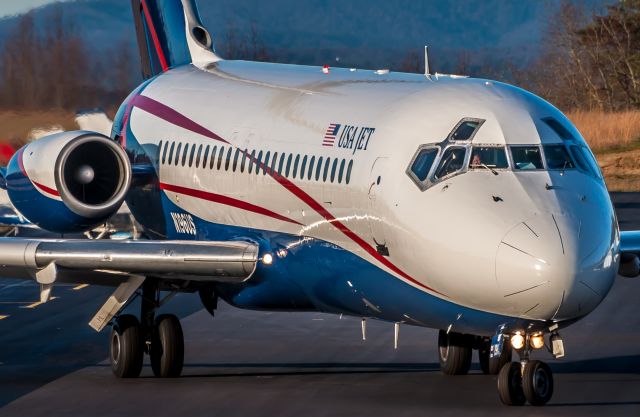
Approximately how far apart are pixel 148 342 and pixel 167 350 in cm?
36

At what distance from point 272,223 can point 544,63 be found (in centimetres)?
7290

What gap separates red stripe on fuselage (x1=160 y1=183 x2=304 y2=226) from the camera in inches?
814

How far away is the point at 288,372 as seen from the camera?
2216cm

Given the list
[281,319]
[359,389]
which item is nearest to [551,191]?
[359,389]

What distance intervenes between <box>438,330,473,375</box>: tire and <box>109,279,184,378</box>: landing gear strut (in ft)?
11.3

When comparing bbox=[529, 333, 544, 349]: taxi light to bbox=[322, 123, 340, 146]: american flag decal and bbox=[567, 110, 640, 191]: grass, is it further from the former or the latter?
bbox=[567, 110, 640, 191]: grass

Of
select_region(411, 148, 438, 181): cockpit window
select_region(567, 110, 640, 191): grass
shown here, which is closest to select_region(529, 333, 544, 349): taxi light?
select_region(411, 148, 438, 181): cockpit window

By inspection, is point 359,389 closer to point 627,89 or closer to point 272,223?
point 272,223

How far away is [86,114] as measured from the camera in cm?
3581

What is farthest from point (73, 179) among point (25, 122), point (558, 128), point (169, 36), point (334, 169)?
point (25, 122)

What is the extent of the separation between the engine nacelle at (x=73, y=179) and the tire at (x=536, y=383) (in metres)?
7.54

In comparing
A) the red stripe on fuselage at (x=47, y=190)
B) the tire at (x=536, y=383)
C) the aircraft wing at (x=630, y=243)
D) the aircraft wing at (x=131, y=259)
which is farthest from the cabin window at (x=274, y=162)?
the tire at (x=536, y=383)

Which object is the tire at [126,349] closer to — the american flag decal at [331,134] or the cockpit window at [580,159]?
the american flag decal at [331,134]

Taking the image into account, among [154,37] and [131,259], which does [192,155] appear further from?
[154,37]
